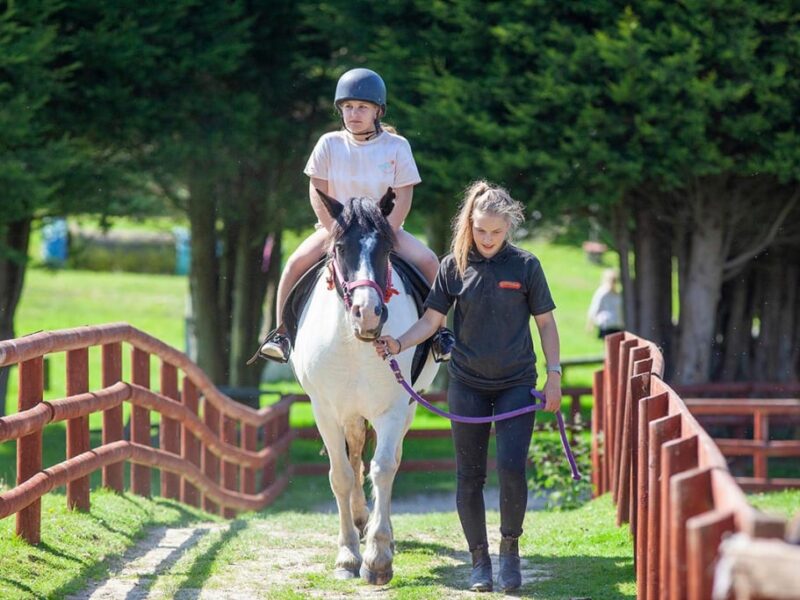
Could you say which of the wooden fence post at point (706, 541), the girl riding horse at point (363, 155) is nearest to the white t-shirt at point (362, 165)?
the girl riding horse at point (363, 155)

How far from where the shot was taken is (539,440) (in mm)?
13039

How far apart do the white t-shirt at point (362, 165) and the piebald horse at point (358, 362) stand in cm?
56

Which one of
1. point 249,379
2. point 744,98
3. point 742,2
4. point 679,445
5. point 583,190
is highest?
point 742,2

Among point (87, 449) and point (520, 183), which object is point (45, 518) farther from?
point (520, 183)

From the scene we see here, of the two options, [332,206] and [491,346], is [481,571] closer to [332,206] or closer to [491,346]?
[491,346]

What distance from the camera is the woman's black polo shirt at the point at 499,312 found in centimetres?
646

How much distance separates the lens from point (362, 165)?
7.40 m

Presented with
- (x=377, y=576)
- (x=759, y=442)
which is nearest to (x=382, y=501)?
(x=377, y=576)

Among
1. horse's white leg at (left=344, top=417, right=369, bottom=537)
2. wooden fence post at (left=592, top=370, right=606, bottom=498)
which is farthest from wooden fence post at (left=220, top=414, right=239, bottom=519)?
horse's white leg at (left=344, top=417, right=369, bottom=537)

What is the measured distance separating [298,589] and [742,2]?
9618 mm

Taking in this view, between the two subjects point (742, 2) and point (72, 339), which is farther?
point (742, 2)

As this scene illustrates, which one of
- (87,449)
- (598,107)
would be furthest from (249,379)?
(87,449)

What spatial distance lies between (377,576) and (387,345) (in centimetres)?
123

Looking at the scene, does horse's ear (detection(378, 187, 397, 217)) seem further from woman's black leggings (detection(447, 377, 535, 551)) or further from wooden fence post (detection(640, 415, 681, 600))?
wooden fence post (detection(640, 415, 681, 600))
